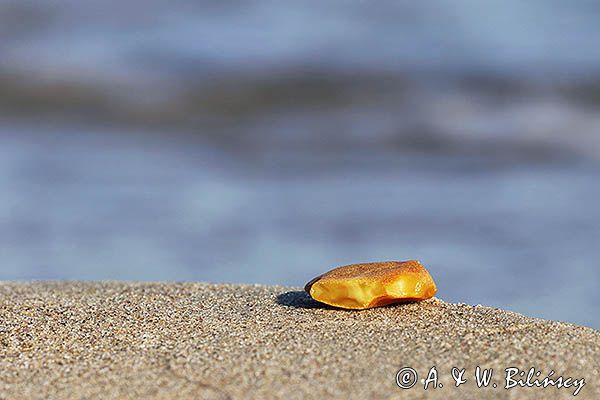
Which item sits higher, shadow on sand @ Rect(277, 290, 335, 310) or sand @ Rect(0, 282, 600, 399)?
shadow on sand @ Rect(277, 290, 335, 310)

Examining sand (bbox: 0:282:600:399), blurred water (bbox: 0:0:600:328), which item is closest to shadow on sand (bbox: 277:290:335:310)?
sand (bbox: 0:282:600:399)

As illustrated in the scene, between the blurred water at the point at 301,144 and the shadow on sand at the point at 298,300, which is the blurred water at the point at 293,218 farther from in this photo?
the shadow on sand at the point at 298,300

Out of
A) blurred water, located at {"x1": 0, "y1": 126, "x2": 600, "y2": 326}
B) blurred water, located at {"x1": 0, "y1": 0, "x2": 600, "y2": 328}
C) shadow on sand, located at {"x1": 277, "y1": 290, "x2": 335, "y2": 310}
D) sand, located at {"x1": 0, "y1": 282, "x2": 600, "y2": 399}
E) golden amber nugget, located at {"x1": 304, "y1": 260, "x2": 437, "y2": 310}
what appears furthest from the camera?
blurred water, located at {"x1": 0, "y1": 0, "x2": 600, "y2": 328}

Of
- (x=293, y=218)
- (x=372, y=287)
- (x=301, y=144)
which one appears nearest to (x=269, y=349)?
(x=372, y=287)

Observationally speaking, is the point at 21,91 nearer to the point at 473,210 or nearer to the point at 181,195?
the point at 181,195

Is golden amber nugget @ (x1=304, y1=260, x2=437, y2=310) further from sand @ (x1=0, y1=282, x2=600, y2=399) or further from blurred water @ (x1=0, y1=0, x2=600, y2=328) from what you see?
blurred water @ (x1=0, y1=0, x2=600, y2=328)

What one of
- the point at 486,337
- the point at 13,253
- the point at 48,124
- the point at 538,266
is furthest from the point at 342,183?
the point at 486,337

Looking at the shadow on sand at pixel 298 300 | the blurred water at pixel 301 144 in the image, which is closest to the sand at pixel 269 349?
the shadow on sand at pixel 298 300
